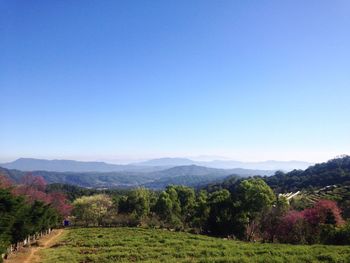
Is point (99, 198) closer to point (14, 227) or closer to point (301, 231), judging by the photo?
point (14, 227)

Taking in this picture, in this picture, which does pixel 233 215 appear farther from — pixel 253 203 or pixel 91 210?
pixel 91 210

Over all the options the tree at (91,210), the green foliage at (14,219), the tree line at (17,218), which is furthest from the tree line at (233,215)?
the green foliage at (14,219)

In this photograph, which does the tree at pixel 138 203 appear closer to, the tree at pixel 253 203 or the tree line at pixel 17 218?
the tree line at pixel 17 218

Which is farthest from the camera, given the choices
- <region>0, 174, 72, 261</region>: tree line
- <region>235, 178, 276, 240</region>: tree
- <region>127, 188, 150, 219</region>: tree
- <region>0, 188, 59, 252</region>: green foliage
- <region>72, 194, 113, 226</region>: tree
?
<region>72, 194, 113, 226</region>: tree

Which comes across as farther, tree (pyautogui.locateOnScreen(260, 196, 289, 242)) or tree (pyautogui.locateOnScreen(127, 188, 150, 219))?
tree (pyautogui.locateOnScreen(127, 188, 150, 219))

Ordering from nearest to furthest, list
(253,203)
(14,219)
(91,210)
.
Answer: (14,219), (253,203), (91,210)

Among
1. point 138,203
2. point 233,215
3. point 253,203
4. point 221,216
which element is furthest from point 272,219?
point 138,203

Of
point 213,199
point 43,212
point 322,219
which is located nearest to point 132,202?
point 213,199

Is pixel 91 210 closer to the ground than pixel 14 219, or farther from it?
closer to the ground

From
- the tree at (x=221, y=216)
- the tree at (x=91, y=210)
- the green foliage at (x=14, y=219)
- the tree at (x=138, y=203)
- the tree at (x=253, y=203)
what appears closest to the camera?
the green foliage at (x=14, y=219)

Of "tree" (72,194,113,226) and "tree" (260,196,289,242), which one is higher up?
"tree" (260,196,289,242)

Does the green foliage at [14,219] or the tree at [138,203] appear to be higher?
the green foliage at [14,219]

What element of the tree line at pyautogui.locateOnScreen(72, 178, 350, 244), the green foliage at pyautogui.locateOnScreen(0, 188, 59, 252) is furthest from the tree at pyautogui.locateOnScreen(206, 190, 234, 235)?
the green foliage at pyautogui.locateOnScreen(0, 188, 59, 252)

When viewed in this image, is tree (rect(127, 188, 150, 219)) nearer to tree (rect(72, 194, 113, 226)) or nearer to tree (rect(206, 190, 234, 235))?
tree (rect(72, 194, 113, 226))
